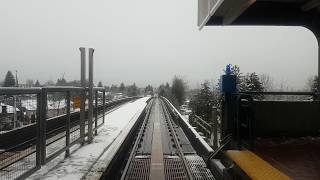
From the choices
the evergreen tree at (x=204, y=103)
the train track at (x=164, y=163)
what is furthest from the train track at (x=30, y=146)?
the evergreen tree at (x=204, y=103)

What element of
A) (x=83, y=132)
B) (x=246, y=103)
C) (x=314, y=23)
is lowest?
(x=83, y=132)

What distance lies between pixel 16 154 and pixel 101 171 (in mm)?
1856

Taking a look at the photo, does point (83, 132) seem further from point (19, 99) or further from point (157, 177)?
point (19, 99)

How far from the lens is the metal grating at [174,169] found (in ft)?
32.4

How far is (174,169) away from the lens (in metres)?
10.7

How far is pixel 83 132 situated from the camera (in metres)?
11.4

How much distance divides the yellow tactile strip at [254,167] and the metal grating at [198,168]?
2.93m

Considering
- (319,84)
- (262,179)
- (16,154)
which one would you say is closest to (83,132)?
(16,154)

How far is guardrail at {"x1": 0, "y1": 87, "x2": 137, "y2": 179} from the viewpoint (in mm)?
6137

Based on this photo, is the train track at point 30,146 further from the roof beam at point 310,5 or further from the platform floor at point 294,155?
the roof beam at point 310,5

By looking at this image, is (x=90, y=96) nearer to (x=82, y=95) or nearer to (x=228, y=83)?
(x=82, y=95)

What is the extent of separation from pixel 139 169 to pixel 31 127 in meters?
4.03

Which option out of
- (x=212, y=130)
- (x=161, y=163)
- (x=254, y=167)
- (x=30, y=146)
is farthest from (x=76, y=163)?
(x=212, y=130)

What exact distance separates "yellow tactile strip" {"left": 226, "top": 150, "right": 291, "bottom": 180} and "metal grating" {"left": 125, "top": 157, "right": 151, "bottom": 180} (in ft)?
12.0
